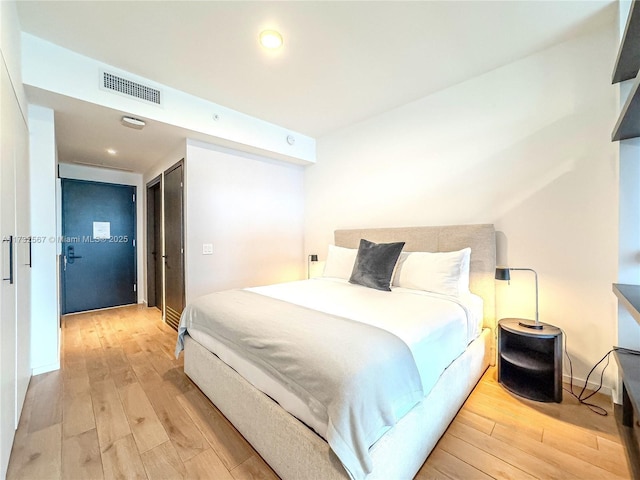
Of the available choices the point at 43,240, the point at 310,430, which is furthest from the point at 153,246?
the point at 310,430

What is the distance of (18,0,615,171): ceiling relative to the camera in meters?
1.77

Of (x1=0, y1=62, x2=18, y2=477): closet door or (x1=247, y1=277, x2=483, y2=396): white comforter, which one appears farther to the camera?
(x1=247, y1=277, x2=483, y2=396): white comforter

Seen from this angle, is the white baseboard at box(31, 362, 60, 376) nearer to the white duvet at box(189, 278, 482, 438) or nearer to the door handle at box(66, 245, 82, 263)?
the white duvet at box(189, 278, 482, 438)

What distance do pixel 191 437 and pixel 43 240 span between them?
2.15 m

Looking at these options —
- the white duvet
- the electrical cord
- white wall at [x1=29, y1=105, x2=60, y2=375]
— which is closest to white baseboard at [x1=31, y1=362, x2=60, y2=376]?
white wall at [x1=29, y1=105, x2=60, y2=375]

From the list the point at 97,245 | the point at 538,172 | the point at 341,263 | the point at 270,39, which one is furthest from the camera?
the point at 97,245

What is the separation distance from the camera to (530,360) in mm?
1954

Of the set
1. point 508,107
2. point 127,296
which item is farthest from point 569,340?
point 127,296

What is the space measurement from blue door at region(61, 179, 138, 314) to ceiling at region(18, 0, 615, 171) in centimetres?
168

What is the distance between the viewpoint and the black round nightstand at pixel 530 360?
71.8 inches

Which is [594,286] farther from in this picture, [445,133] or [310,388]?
[310,388]

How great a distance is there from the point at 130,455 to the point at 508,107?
3640mm

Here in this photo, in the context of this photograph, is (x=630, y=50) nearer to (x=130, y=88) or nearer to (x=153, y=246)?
(x=130, y=88)

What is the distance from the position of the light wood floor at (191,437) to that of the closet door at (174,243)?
120 centimetres
